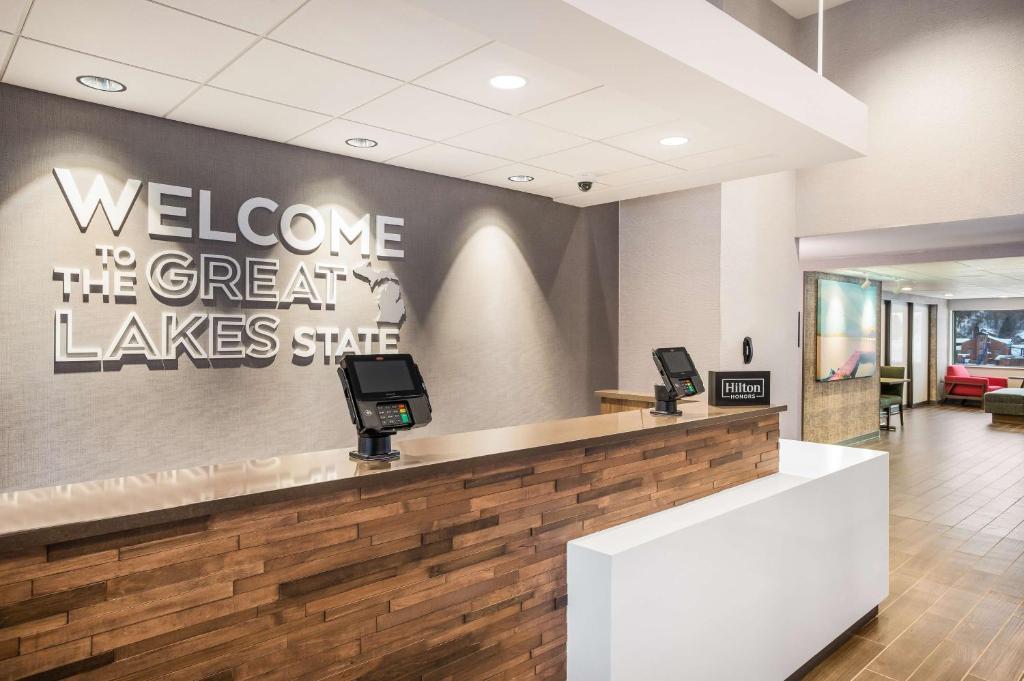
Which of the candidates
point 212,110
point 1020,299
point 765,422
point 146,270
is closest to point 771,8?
point 765,422

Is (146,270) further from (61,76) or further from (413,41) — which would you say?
(413,41)

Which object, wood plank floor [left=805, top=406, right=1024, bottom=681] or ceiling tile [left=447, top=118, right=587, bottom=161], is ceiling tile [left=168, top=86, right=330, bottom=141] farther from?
wood plank floor [left=805, top=406, right=1024, bottom=681]

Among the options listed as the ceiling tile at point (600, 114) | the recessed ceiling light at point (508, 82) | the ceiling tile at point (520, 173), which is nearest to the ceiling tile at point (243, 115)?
the recessed ceiling light at point (508, 82)

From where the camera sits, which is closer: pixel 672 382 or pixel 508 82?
pixel 672 382

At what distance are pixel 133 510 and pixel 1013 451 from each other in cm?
1112

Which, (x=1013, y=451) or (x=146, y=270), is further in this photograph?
(x=1013, y=451)

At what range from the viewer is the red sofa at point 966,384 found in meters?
15.2

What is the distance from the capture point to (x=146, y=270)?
3605mm

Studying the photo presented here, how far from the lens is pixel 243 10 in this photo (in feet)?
8.21

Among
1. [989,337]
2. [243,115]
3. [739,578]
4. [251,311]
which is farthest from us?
[989,337]

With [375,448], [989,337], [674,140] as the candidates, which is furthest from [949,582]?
[989,337]

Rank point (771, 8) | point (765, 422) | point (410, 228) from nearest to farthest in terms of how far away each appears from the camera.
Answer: point (765, 422), point (410, 228), point (771, 8)

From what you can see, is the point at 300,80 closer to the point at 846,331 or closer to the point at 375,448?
the point at 375,448

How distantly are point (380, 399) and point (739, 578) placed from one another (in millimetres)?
1757
